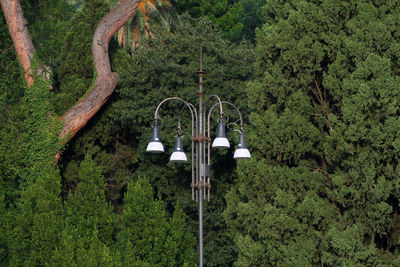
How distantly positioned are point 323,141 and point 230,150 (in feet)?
25.8

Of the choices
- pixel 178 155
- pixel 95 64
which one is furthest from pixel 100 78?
pixel 178 155

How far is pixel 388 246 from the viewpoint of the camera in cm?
1109

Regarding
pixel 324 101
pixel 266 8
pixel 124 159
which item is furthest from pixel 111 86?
pixel 324 101

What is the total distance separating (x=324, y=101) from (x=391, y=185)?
2.54 meters

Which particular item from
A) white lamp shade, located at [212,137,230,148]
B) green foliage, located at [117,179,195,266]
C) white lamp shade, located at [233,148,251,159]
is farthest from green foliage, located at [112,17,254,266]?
white lamp shade, located at [212,137,230,148]

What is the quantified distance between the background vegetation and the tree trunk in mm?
465

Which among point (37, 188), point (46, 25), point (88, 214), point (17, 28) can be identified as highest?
point (46, 25)

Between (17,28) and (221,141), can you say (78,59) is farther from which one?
(221,141)

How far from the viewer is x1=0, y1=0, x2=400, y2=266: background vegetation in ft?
36.0

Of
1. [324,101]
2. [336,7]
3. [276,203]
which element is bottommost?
[276,203]

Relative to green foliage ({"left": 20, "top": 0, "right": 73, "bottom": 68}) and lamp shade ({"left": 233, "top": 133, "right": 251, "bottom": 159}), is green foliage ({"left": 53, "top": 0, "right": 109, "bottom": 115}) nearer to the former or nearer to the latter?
green foliage ({"left": 20, "top": 0, "right": 73, "bottom": 68})

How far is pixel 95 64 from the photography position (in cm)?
2153

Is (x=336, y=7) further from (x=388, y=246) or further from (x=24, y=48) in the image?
(x=24, y=48)

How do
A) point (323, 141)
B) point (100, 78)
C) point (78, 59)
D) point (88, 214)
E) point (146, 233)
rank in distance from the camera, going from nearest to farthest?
point (323, 141) → point (146, 233) → point (88, 214) → point (100, 78) → point (78, 59)
